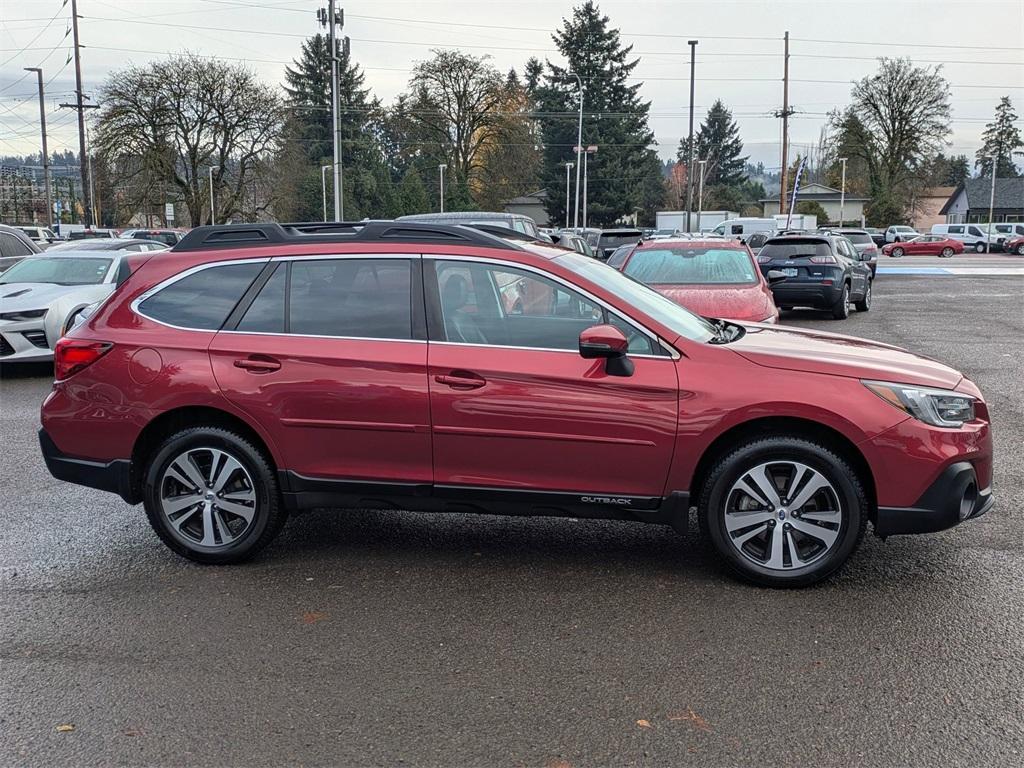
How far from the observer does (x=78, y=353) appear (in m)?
4.95

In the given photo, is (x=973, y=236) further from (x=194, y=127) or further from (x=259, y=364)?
(x=259, y=364)

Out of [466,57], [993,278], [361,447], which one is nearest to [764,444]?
[361,447]

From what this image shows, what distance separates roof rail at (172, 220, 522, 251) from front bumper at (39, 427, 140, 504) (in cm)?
125

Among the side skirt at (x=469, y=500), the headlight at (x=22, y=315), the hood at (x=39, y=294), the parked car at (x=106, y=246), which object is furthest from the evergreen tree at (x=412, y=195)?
the side skirt at (x=469, y=500)

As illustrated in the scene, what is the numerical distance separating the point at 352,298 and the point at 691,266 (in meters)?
7.13

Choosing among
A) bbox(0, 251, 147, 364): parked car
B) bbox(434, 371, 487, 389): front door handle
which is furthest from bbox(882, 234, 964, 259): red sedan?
bbox(434, 371, 487, 389): front door handle

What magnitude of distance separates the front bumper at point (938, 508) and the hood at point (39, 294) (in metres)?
10.0

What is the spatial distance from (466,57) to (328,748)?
67.0m

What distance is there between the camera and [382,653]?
3859 millimetres

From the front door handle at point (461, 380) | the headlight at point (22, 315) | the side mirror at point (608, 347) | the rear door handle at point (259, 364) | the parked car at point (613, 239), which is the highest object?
the parked car at point (613, 239)

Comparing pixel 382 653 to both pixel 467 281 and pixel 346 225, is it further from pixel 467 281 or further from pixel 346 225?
pixel 346 225

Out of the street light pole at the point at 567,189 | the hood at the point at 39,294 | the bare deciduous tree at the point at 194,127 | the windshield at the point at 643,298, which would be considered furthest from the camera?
the street light pole at the point at 567,189

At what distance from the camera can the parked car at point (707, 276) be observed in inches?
399

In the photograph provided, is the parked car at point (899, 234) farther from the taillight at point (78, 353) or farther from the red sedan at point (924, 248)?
the taillight at point (78, 353)
